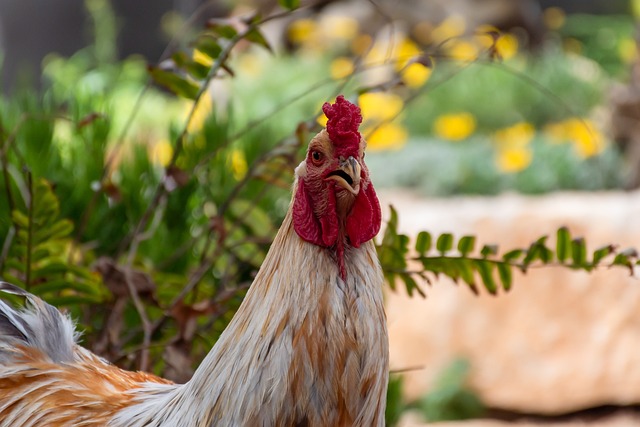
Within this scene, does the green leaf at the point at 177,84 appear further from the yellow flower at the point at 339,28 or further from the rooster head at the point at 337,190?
the yellow flower at the point at 339,28

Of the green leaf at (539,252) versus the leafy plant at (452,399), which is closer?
the green leaf at (539,252)

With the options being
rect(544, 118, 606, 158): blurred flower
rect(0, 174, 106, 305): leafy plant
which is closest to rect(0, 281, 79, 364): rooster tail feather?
rect(0, 174, 106, 305): leafy plant

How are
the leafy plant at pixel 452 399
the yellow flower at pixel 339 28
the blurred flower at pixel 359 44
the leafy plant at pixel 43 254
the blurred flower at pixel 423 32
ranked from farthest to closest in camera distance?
the blurred flower at pixel 423 32 → the blurred flower at pixel 359 44 → the yellow flower at pixel 339 28 → the leafy plant at pixel 452 399 → the leafy plant at pixel 43 254

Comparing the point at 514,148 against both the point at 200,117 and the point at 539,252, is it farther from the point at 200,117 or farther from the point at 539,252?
→ the point at 539,252

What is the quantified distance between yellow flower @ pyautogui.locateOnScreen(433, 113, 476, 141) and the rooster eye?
6517mm

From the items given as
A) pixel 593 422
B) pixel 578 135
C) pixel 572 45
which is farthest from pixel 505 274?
pixel 572 45

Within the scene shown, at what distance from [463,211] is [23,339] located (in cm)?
433

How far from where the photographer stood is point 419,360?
6426 millimetres

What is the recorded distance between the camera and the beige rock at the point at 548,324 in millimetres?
6195


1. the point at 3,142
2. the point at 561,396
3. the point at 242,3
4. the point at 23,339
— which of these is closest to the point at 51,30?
the point at 242,3

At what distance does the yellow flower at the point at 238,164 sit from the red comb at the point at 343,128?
6.56 ft

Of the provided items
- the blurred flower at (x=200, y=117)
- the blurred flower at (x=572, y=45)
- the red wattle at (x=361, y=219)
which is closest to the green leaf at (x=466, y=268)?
the red wattle at (x=361, y=219)

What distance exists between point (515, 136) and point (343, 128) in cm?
641

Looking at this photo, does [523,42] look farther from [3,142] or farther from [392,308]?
[3,142]
